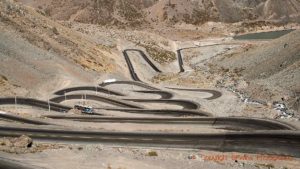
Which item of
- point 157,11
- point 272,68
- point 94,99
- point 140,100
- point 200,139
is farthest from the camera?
point 157,11

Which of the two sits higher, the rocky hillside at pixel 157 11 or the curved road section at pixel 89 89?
the rocky hillside at pixel 157 11

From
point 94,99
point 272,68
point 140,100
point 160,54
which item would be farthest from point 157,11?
point 140,100

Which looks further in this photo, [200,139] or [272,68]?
[272,68]

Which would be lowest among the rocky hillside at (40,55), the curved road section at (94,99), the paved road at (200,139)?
the paved road at (200,139)

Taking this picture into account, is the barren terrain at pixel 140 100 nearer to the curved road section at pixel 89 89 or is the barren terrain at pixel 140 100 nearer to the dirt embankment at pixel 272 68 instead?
the curved road section at pixel 89 89

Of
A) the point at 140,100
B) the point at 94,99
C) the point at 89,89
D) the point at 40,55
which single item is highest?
the point at 40,55

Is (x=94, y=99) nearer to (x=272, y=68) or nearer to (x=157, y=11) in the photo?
(x=272, y=68)

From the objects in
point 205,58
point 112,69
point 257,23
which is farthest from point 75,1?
point 112,69

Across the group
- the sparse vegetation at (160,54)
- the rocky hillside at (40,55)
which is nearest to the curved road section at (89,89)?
the rocky hillside at (40,55)

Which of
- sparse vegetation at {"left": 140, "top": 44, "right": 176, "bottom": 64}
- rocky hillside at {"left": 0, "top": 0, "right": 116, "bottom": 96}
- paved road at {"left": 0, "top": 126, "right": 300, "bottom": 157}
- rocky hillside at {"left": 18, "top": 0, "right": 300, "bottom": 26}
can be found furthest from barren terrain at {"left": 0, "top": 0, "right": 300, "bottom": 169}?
rocky hillside at {"left": 18, "top": 0, "right": 300, "bottom": 26}
